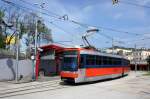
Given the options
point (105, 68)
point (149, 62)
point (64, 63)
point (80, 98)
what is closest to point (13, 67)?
point (64, 63)

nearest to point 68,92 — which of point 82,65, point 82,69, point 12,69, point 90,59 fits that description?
point 82,69

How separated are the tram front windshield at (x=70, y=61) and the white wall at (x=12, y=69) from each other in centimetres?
618

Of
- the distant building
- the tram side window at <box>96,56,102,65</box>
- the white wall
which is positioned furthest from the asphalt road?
the distant building

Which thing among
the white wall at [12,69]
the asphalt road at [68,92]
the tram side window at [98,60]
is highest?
the tram side window at [98,60]

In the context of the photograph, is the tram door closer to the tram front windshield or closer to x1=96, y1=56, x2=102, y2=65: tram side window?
the tram front windshield

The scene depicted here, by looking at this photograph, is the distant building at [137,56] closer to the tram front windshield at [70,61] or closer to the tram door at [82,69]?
the tram door at [82,69]

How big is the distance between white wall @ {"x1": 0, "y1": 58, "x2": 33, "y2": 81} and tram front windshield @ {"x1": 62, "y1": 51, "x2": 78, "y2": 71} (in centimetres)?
618

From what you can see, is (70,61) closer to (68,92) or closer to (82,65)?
(82,65)

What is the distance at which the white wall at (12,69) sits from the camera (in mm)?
29281

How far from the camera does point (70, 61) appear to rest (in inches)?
1030

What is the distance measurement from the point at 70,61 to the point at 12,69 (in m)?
7.23

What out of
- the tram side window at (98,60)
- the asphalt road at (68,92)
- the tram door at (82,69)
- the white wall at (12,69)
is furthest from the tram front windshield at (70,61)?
the white wall at (12,69)

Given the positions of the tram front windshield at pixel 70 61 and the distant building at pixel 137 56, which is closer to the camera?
the tram front windshield at pixel 70 61

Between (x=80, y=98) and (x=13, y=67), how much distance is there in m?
14.6
